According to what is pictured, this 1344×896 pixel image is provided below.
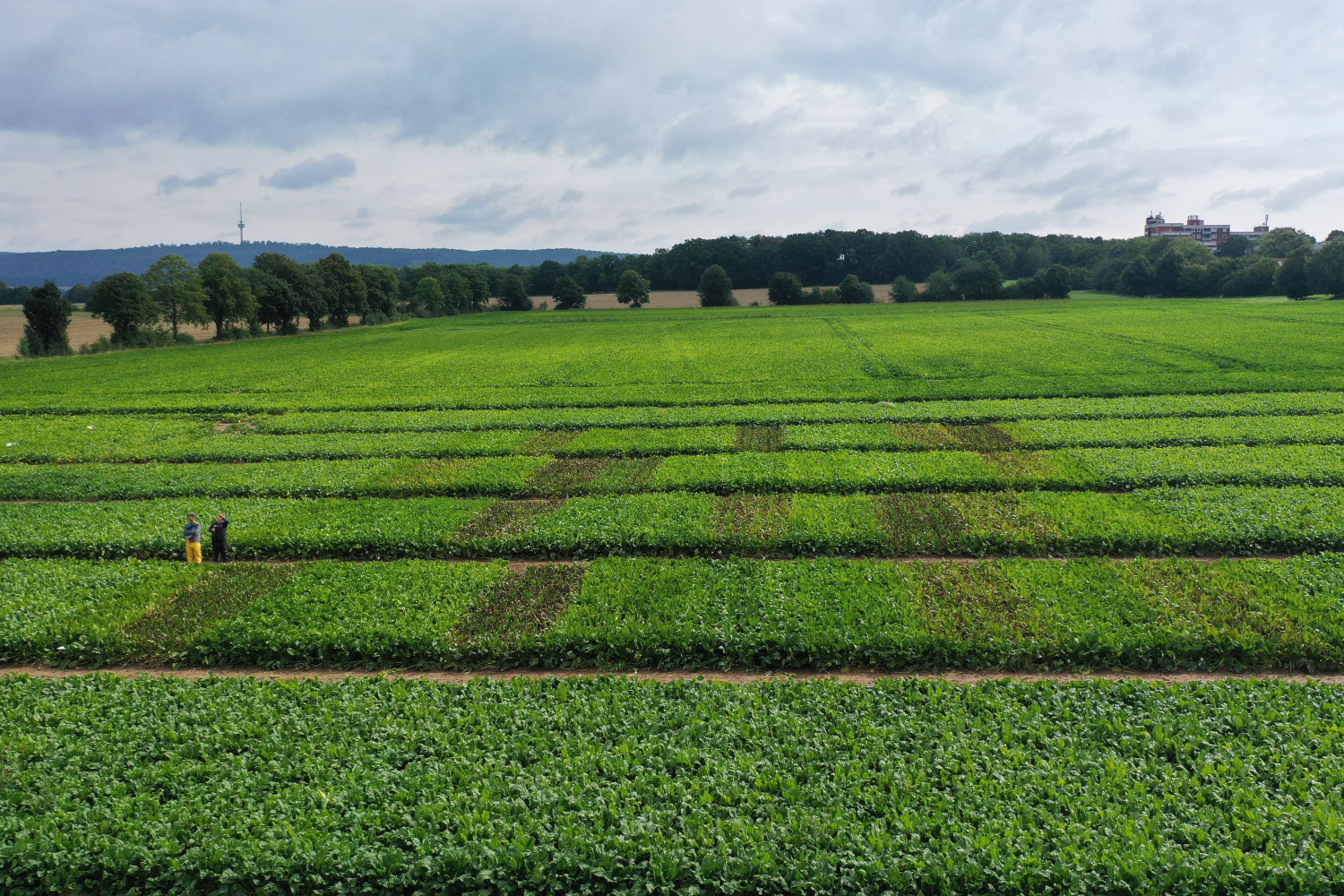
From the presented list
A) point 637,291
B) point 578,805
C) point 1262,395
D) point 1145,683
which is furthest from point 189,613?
point 637,291

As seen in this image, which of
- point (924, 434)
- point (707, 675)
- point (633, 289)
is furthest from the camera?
point (633, 289)

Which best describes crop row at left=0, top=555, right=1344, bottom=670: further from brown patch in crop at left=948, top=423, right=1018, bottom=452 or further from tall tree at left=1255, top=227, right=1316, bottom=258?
tall tree at left=1255, top=227, right=1316, bottom=258

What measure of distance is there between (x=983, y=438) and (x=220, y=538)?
28.3 metres

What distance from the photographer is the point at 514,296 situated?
6816 inches

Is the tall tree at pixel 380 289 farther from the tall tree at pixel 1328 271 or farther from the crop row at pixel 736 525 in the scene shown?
the tall tree at pixel 1328 271

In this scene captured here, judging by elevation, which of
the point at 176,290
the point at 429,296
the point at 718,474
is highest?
the point at 429,296

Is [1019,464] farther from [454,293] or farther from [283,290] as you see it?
[454,293]

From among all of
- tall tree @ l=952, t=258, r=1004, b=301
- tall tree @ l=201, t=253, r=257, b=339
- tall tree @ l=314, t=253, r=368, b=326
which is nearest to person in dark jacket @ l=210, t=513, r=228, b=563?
tall tree @ l=201, t=253, r=257, b=339

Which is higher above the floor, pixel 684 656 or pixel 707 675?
pixel 684 656

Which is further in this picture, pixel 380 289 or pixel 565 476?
pixel 380 289

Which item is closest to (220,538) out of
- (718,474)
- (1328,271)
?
(718,474)

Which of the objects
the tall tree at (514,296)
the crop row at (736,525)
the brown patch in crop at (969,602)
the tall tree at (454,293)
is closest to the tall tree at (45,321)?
the crop row at (736,525)

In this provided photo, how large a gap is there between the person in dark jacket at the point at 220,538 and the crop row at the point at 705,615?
1481 millimetres

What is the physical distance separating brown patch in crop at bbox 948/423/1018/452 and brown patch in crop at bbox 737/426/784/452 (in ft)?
24.9
